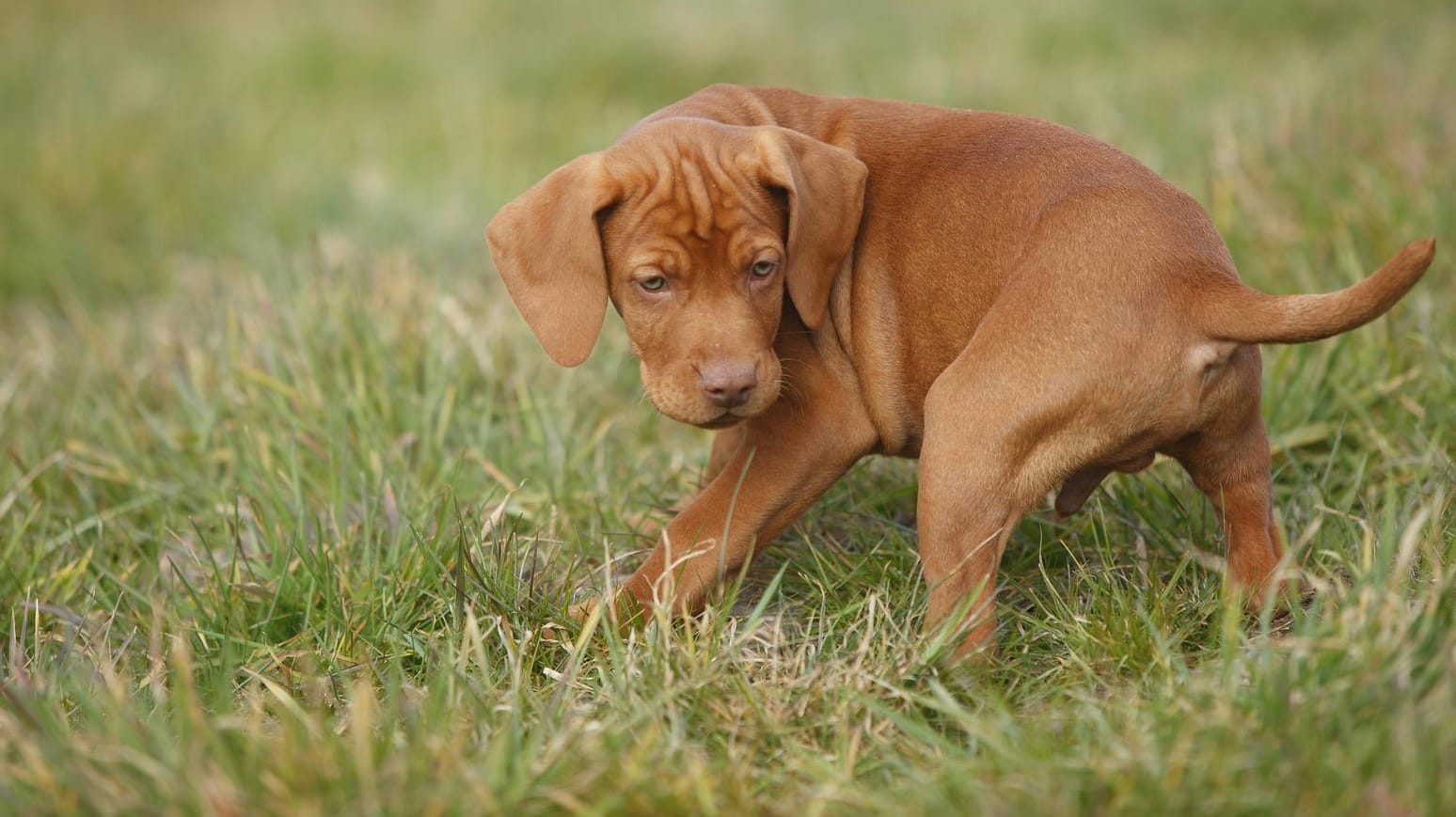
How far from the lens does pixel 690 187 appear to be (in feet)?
11.2

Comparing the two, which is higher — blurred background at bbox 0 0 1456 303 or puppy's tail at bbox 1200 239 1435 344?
puppy's tail at bbox 1200 239 1435 344

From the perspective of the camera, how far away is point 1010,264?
10.9 ft

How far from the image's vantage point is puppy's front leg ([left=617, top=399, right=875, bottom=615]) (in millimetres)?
3514

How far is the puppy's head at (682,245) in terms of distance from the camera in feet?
11.2

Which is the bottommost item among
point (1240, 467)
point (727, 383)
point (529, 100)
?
point (529, 100)

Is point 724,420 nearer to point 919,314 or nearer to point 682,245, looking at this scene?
point 682,245

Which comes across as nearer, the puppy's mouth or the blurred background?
the puppy's mouth

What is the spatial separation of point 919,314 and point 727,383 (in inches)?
21.9

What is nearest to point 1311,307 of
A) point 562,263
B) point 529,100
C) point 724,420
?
point 724,420

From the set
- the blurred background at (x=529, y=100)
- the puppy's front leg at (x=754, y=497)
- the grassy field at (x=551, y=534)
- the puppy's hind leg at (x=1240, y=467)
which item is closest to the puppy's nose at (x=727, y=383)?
the puppy's front leg at (x=754, y=497)

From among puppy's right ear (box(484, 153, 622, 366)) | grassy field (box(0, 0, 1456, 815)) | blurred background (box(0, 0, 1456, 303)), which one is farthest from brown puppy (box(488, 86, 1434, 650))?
blurred background (box(0, 0, 1456, 303))

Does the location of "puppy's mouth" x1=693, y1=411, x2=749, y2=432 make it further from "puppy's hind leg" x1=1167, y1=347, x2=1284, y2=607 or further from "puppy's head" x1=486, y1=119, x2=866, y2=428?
"puppy's hind leg" x1=1167, y1=347, x2=1284, y2=607

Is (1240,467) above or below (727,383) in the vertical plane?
below

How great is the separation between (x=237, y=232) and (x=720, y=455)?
14.5 ft
